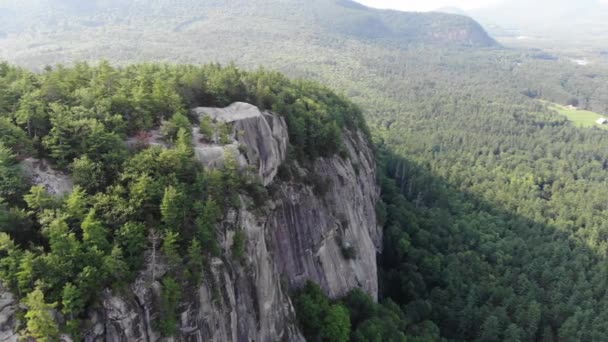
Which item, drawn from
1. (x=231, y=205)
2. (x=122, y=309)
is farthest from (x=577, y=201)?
(x=122, y=309)

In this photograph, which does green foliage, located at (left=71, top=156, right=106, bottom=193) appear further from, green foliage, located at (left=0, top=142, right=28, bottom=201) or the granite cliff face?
the granite cliff face

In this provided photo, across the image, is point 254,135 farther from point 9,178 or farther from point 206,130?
point 9,178

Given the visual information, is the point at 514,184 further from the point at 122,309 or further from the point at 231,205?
the point at 122,309

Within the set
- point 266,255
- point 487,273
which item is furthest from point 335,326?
point 487,273

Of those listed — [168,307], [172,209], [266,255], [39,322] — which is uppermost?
[172,209]

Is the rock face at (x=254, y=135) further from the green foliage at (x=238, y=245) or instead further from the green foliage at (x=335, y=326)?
the green foliage at (x=335, y=326)

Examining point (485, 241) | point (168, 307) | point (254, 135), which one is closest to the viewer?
point (168, 307)

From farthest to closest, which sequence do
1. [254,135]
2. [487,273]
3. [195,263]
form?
[487,273] → [254,135] → [195,263]
